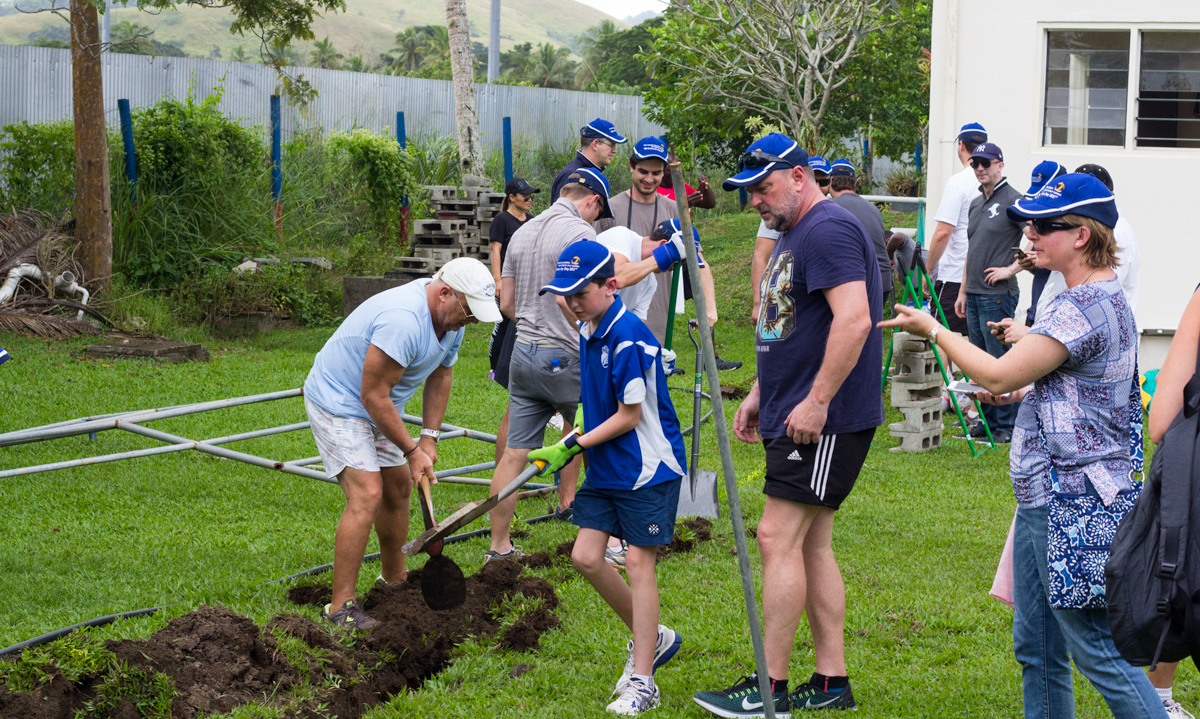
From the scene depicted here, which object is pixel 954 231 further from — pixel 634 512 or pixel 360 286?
pixel 360 286

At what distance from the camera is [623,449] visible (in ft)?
12.7

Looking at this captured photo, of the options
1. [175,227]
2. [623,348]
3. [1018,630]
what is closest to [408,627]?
[623,348]

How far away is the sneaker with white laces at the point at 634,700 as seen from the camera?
3.84 meters

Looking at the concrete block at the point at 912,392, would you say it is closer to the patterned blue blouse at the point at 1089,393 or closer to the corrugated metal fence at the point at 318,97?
the patterned blue blouse at the point at 1089,393

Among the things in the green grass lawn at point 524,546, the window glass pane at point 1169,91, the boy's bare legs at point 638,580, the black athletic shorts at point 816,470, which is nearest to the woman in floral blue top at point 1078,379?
the black athletic shorts at point 816,470

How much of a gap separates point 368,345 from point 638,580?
5.04 ft

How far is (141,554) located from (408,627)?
6.41 ft

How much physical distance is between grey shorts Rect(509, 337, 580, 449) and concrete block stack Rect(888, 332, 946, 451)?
3.65 meters

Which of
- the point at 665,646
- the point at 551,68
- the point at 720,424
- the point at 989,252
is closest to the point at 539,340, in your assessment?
the point at 665,646

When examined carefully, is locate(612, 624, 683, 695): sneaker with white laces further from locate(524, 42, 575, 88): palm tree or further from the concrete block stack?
locate(524, 42, 575, 88): palm tree

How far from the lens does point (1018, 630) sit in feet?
10.4

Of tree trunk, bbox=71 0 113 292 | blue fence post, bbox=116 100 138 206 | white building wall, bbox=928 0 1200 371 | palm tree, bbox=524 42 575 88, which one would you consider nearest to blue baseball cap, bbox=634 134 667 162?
white building wall, bbox=928 0 1200 371

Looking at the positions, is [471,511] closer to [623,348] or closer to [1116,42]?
[623,348]

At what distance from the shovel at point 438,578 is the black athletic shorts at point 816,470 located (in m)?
1.62
